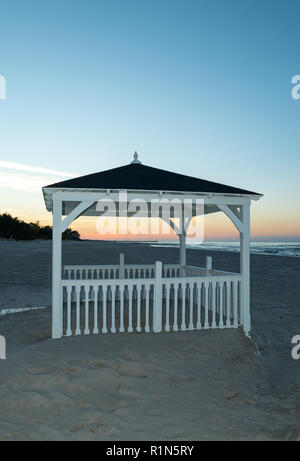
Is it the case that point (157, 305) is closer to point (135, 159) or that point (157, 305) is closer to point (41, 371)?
point (41, 371)

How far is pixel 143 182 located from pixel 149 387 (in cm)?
389

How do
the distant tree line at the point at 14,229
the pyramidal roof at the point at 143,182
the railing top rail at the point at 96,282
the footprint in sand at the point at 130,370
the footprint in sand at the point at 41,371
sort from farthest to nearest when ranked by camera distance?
the distant tree line at the point at 14,229 < the pyramidal roof at the point at 143,182 < the railing top rail at the point at 96,282 < the footprint in sand at the point at 130,370 < the footprint in sand at the point at 41,371

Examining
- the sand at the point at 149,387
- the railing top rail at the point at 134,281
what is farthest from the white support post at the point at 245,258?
the sand at the point at 149,387

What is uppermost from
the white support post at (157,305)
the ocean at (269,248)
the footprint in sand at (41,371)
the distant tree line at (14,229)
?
the distant tree line at (14,229)

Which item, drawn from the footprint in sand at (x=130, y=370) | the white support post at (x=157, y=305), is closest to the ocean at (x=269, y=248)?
the white support post at (x=157, y=305)

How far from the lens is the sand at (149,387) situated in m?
3.35

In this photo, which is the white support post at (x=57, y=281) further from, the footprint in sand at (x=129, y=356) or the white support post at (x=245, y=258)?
the white support post at (x=245, y=258)

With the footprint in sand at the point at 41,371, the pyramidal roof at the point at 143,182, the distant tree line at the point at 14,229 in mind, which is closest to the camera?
the footprint in sand at the point at 41,371

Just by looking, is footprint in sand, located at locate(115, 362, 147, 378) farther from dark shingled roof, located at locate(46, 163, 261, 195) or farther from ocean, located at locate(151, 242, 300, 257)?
ocean, located at locate(151, 242, 300, 257)

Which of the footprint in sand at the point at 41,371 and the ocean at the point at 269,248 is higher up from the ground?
the footprint in sand at the point at 41,371

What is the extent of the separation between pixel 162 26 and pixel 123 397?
9.88 m

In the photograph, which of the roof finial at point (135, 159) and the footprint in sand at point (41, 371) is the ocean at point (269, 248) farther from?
the footprint in sand at point (41, 371)

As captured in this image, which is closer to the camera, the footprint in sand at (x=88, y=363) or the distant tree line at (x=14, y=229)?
the footprint in sand at (x=88, y=363)

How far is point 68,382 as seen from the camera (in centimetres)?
421
